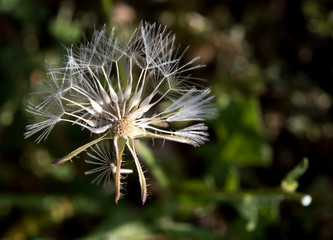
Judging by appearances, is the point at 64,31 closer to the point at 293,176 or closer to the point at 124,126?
the point at 124,126

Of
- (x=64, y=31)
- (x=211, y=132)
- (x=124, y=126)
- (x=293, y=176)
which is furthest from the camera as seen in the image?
(x=211, y=132)

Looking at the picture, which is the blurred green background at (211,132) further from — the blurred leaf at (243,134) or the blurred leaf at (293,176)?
the blurred leaf at (293,176)

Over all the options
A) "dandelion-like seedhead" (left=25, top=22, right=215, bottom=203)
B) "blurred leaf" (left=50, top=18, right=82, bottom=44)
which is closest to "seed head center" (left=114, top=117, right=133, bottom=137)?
"dandelion-like seedhead" (left=25, top=22, right=215, bottom=203)

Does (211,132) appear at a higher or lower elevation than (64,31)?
lower

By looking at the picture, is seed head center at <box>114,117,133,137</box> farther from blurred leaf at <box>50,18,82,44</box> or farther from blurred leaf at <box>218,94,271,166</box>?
blurred leaf at <box>50,18,82,44</box>

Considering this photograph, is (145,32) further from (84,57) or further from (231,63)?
(231,63)

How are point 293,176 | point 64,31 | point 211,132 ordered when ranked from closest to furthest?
point 293,176 → point 64,31 → point 211,132

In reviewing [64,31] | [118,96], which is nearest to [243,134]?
[64,31]
